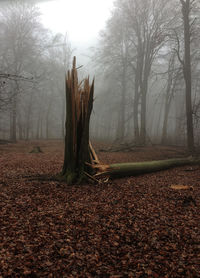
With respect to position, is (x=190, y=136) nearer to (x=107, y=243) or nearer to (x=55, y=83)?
(x=107, y=243)

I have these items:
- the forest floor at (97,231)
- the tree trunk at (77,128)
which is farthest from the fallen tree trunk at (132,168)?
the forest floor at (97,231)

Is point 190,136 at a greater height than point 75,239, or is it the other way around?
point 190,136

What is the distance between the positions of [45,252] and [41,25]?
19.5m

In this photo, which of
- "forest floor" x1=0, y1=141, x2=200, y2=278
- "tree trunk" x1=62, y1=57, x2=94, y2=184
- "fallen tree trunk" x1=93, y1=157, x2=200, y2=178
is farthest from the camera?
"fallen tree trunk" x1=93, y1=157, x2=200, y2=178

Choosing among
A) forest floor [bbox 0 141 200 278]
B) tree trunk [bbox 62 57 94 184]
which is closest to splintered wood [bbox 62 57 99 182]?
tree trunk [bbox 62 57 94 184]

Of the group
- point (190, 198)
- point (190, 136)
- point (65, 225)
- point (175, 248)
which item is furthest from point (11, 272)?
point (190, 136)

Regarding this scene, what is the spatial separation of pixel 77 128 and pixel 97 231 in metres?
2.56

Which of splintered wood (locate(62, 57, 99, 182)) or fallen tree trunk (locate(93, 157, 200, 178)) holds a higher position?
splintered wood (locate(62, 57, 99, 182))

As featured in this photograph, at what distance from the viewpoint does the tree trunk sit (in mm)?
4465

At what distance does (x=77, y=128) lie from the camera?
455cm

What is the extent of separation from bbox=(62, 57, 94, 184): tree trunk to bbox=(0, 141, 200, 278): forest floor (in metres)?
0.48

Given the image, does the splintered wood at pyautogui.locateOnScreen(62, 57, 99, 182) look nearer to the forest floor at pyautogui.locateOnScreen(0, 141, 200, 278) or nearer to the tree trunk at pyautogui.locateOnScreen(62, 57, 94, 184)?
the tree trunk at pyautogui.locateOnScreen(62, 57, 94, 184)

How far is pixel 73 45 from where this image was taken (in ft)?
75.2

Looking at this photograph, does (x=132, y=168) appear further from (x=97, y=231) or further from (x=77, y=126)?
(x=97, y=231)
